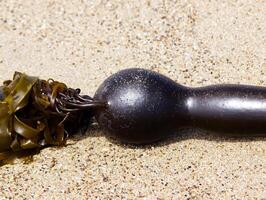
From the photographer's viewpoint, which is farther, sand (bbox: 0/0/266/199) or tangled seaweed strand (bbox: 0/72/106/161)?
tangled seaweed strand (bbox: 0/72/106/161)

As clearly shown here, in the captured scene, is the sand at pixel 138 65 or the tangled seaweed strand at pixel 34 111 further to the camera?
the tangled seaweed strand at pixel 34 111

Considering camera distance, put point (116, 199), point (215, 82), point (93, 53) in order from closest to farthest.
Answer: point (116, 199) < point (215, 82) < point (93, 53)

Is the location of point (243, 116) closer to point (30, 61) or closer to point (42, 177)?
point (42, 177)

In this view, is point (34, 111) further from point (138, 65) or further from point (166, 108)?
point (138, 65)

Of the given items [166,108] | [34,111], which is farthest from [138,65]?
[34,111]

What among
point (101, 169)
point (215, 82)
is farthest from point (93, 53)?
point (101, 169)
